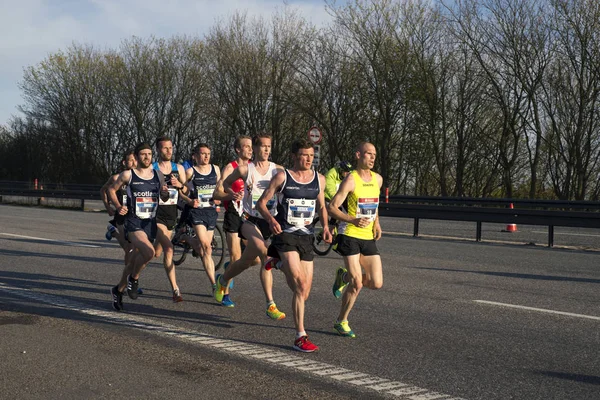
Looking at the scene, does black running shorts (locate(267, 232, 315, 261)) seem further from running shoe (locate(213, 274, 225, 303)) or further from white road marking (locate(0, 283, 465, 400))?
running shoe (locate(213, 274, 225, 303))

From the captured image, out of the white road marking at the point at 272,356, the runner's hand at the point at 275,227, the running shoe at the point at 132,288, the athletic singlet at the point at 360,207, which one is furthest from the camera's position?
the running shoe at the point at 132,288

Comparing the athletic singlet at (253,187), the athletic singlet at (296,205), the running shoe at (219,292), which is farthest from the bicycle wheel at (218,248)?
the athletic singlet at (296,205)

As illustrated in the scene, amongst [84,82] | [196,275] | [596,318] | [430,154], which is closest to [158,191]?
[196,275]

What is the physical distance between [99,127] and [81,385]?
47621mm

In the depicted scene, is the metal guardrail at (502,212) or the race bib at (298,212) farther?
the metal guardrail at (502,212)

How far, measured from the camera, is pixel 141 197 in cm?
848

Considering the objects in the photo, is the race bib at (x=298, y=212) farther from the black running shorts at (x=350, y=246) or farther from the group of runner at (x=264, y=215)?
the black running shorts at (x=350, y=246)

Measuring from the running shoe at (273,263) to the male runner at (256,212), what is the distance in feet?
0.60

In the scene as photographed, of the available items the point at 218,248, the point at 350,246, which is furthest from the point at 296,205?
the point at 218,248

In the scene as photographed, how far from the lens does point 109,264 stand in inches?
484

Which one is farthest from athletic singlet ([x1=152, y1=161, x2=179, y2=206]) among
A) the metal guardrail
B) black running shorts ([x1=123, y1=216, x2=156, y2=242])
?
the metal guardrail

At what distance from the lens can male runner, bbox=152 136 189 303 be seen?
29.4 ft

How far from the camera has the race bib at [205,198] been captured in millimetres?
9492

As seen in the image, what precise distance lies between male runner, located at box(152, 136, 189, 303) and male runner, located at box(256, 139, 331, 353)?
7.69 ft
